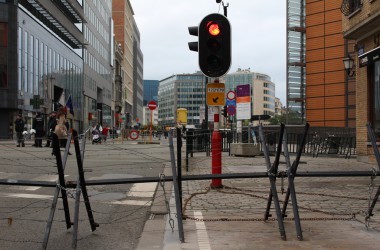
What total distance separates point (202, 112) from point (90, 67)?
39190 millimetres

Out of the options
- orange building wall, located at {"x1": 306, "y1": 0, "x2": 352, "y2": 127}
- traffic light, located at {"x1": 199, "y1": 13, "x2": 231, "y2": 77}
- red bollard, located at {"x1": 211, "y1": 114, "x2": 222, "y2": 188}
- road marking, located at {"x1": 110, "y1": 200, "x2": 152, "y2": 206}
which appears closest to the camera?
road marking, located at {"x1": 110, "y1": 200, "x2": 152, "y2": 206}

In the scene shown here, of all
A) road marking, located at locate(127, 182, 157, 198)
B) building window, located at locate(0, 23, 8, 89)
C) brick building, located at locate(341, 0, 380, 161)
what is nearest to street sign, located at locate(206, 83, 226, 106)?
Result: road marking, located at locate(127, 182, 157, 198)

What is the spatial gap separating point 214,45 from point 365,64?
7668 millimetres

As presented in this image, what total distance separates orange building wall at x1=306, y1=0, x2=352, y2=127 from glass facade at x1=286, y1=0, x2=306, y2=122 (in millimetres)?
7054

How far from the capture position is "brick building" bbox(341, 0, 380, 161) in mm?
14769

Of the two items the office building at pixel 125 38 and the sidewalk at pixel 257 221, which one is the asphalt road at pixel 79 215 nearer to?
the sidewalk at pixel 257 221

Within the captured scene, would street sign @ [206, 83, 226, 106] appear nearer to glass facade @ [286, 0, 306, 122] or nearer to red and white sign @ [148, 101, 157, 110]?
red and white sign @ [148, 101, 157, 110]

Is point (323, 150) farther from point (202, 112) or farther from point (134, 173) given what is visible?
point (202, 112)

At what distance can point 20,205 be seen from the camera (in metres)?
7.75

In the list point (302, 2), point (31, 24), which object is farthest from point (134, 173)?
point (302, 2)

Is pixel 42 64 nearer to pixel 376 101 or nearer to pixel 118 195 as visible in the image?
pixel 376 101

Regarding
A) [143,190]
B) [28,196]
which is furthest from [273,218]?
[28,196]

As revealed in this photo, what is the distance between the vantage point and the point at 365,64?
1466 centimetres

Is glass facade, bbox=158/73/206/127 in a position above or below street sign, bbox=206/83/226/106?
above
